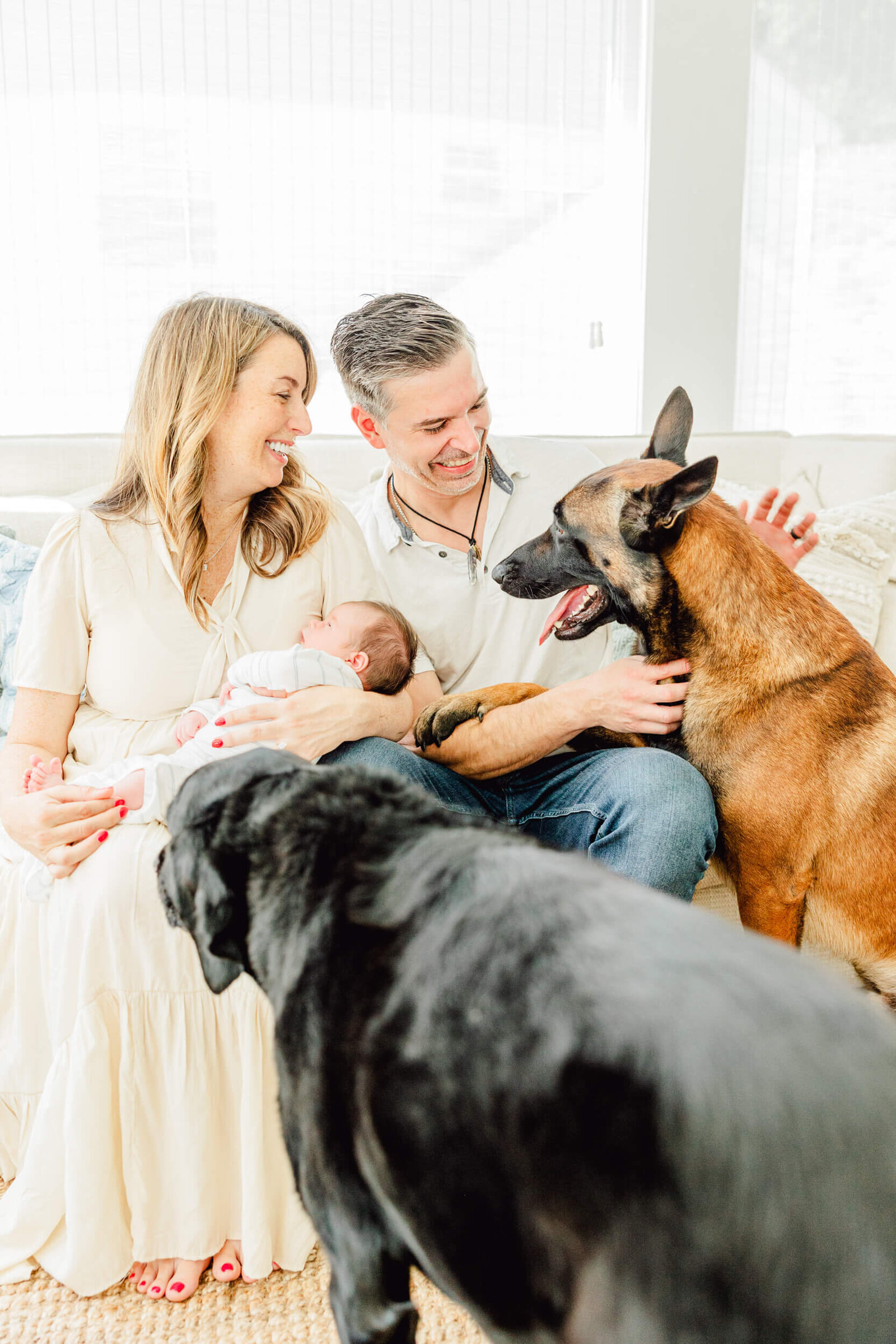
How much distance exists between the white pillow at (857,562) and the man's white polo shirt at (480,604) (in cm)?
54

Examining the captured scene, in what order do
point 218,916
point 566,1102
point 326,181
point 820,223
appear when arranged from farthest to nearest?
point 820,223 → point 326,181 → point 218,916 → point 566,1102

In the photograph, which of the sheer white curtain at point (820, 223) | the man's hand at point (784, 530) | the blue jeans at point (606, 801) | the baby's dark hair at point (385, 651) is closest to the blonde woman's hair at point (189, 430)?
the baby's dark hair at point (385, 651)

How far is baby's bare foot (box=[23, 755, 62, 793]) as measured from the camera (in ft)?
4.92

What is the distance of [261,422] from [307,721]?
572 mm

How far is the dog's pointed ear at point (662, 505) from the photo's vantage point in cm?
135

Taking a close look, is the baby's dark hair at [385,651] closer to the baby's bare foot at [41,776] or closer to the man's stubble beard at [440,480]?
the man's stubble beard at [440,480]

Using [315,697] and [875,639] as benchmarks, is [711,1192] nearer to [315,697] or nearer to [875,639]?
[315,697]

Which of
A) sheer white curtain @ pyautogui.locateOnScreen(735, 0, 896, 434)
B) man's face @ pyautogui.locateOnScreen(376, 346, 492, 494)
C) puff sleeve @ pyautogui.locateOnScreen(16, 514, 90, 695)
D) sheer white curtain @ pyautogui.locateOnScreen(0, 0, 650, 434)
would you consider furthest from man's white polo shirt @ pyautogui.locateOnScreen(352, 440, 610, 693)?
sheer white curtain @ pyautogui.locateOnScreen(735, 0, 896, 434)

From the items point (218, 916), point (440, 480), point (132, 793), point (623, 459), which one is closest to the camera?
point (218, 916)

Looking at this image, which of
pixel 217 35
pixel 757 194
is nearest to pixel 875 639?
pixel 757 194

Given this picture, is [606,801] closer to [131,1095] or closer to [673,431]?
[673,431]

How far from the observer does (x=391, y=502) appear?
80.5 inches

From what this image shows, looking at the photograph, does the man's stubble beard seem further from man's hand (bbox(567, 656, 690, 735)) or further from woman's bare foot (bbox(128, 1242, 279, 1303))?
woman's bare foot (bbox(128, 1242, 279, 1303))

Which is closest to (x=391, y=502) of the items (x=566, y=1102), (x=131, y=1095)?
(x=131, y=1095)
